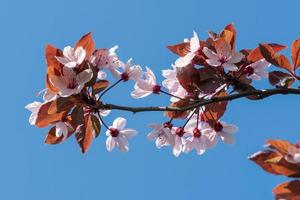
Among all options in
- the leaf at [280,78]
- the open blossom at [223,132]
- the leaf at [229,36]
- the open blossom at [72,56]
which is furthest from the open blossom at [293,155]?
the open blossom at [72,56]

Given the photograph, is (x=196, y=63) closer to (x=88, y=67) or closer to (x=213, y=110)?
(x=213, y=110)

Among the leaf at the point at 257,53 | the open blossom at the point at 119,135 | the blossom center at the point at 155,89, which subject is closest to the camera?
the leaf at the point at 257,53

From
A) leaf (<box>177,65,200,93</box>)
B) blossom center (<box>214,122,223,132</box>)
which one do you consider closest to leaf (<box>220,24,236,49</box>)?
leaf (<box>177,65,200,93</box>)

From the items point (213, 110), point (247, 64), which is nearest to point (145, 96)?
point (213, 110)

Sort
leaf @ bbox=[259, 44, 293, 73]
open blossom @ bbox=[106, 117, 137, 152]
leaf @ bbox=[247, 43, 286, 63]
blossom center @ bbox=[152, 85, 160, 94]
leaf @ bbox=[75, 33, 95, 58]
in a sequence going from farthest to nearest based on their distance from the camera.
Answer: open blossom @ bbox=[106, 117, 137, 152], blossom center @ bbox=[152, 85, 160, 94], leaf @ bbox=[75, 33, 95, 58], leaf @ bbox=[247, 43, 286, 63], leaf @ bbox=[259, 44, 293, 73]

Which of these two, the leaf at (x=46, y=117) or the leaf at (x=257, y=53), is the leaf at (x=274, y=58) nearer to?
the leaf at (x=257, y=53)

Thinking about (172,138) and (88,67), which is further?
(172,138)

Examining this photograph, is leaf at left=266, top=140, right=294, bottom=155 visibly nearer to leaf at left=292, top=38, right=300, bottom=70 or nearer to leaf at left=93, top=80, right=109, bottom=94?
leaf at left=292, top=38, right=300, bottom=70
